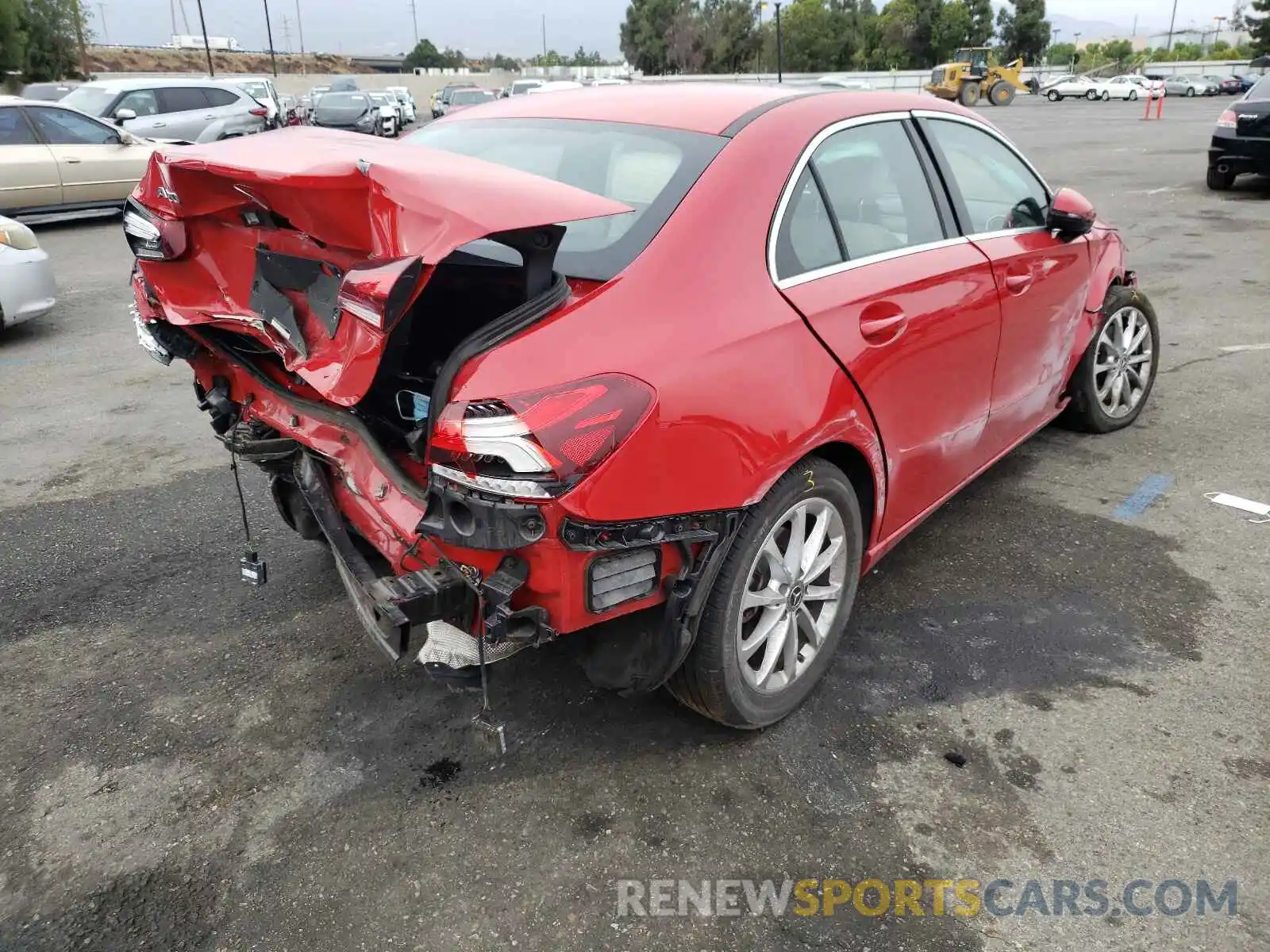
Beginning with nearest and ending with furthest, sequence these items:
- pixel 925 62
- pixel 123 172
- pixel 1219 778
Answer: pixel 1219 778 < pixel 123 172 < pixel 925 62

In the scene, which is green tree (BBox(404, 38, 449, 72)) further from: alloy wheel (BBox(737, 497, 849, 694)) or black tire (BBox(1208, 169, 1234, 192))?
alloy wheel (BBox(737, 497, 849, 694))

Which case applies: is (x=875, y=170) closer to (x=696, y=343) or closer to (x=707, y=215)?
(x=707, y=215)

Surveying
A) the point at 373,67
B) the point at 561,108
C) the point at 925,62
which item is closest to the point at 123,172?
the point at 561,108

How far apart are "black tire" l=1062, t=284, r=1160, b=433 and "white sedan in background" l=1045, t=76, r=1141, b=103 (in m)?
53.9

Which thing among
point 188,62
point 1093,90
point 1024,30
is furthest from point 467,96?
point 1024,30

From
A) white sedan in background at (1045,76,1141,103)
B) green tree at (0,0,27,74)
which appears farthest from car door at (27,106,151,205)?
white sedan in background at (1045,76,1141,103)

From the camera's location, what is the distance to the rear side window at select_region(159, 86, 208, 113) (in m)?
15.6

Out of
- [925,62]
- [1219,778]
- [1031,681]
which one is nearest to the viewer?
[1219,778]

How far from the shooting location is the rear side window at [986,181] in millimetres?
3447

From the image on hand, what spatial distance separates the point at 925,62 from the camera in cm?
7906

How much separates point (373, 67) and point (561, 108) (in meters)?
125

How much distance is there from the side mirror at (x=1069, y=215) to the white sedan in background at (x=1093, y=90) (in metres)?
55.1

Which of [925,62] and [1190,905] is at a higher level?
[925,62]

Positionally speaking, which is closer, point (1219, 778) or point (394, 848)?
point (394, 848)
